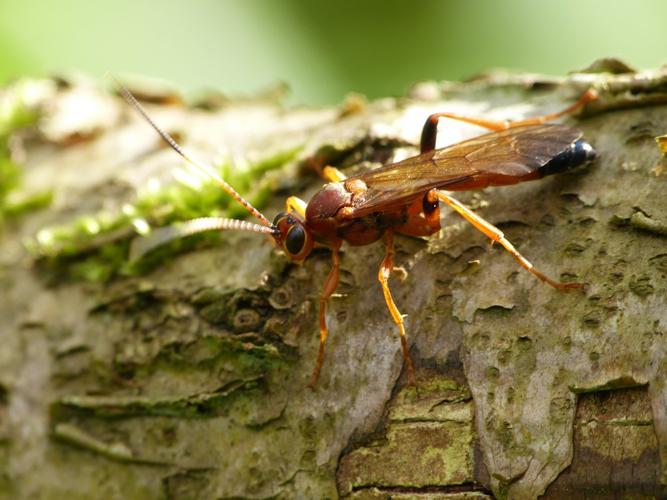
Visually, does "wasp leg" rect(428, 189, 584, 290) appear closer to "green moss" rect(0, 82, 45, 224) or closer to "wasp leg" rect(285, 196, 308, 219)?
"wasp leg" rect(285, 196, 308, 219)

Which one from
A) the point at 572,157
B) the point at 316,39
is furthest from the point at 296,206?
the point at 316,39

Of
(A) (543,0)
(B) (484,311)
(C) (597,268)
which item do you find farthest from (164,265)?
(A) (543,0)

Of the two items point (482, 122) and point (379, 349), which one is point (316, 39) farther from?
point (379, 349)

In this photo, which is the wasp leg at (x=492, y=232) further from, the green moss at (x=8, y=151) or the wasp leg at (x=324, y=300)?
the green moss at (x=8, y=151)

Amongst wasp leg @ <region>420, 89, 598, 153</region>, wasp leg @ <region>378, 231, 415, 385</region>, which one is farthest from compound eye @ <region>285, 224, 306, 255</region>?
wasp leg @ <region>420, 89, 598, 153</region>

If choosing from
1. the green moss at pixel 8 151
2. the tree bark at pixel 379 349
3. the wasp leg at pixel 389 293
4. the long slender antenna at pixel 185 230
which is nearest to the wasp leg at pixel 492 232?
the tree bark at pixel 379 349

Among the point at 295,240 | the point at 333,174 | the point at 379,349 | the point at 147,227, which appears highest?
the point at 333,174

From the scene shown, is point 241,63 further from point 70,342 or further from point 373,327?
point 373,327
